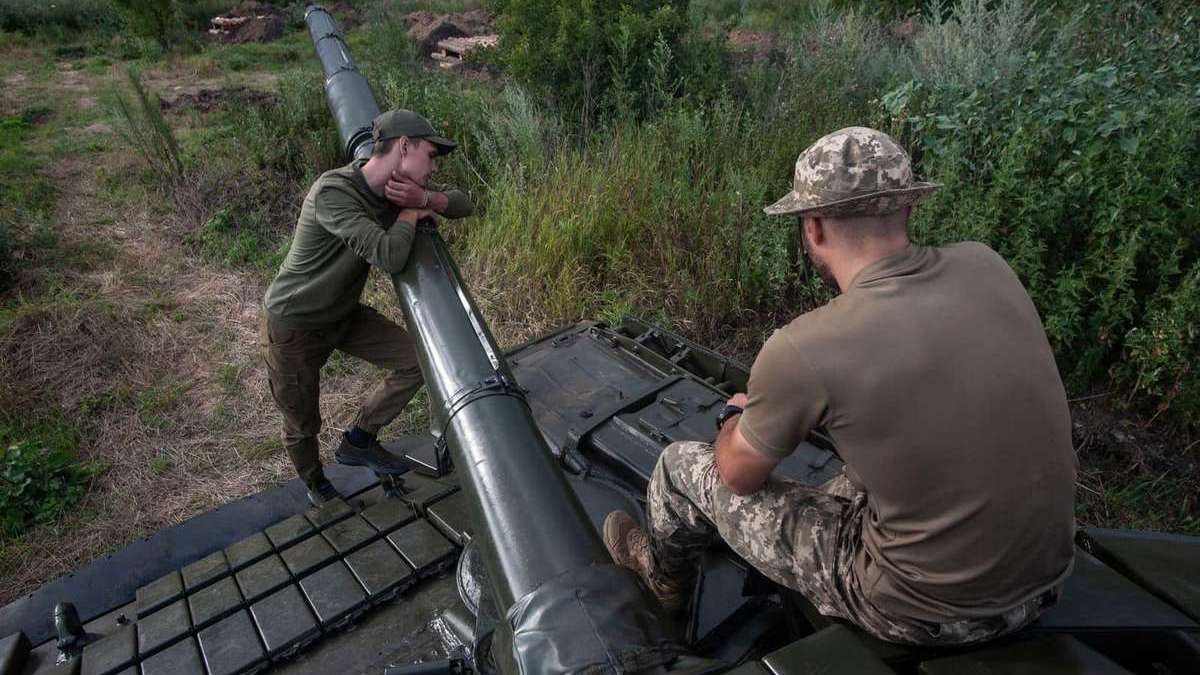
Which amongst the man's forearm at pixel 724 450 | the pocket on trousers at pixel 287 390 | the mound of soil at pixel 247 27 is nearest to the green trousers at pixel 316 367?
the pocket on trousers at pixel 287 390

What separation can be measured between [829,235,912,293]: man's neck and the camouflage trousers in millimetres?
624

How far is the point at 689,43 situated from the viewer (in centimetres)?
695

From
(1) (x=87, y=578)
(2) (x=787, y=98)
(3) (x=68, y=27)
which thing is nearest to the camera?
(1) (x=87, y=578)

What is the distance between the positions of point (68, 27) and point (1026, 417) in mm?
21286

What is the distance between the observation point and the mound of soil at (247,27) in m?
15.9

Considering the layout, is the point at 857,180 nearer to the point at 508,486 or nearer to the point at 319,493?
the point at 508,486

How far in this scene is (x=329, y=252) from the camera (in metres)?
3.32

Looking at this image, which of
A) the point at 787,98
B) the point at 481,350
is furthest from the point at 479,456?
the point at 787,98

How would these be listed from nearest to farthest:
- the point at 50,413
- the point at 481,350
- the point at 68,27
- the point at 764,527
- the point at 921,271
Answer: the point at 921,271
the point at 764,527
the point at 481,350
the point at 50,413
the point at 68,27

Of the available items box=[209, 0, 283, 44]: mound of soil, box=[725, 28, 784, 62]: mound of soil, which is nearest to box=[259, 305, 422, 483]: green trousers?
box=[725, 28, 784, 62]: mound of soil

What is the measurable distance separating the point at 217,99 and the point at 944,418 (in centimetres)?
1214

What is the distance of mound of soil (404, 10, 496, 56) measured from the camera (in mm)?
13164

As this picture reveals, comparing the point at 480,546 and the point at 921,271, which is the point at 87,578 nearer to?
the point at 480,546

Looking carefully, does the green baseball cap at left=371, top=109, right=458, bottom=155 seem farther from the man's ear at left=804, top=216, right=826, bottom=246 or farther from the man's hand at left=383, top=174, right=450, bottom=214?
the man's ear at left=804, top=216, right=826, bottom=246
